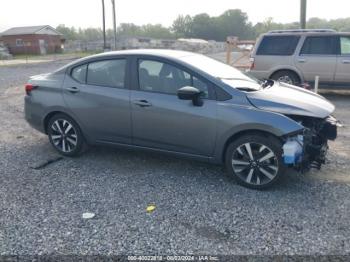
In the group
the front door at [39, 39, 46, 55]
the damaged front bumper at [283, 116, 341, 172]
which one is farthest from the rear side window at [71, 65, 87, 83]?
the front door at [39, 39, 46, 55]

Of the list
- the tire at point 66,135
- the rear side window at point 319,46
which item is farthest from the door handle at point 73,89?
the rear side window at point 319,46

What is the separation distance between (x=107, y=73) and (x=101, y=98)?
371mm

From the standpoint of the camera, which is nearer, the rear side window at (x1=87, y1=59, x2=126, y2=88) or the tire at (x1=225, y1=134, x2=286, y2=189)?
the tire at (x1=225, y1=134, x2=286, y2=189)

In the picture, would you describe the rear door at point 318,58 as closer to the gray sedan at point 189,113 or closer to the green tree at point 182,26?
the gray sedan at point 189,113

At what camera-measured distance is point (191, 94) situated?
432 cm

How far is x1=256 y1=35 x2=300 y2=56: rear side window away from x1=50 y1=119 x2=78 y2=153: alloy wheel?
664 cm

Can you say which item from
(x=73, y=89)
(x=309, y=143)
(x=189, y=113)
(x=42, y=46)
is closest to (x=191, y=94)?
(x=189, y=113)

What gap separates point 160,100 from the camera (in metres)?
4.64

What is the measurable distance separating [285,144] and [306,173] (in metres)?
0.99

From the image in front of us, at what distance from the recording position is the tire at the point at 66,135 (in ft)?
17.8

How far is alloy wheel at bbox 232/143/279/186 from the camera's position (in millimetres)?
4258

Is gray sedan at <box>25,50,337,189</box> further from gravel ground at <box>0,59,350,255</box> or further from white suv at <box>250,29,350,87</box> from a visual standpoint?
white suv at <box>250,29,350,87</box>

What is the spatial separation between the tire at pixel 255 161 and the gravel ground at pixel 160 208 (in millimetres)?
147

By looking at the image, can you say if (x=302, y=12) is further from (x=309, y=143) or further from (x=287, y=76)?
(x=309, y=143)
